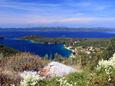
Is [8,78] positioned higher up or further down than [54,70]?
higher up

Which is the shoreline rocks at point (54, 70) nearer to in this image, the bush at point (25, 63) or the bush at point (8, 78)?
the bush at point (25, 63)

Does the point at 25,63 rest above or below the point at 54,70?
above

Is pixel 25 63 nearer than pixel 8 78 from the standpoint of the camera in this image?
No

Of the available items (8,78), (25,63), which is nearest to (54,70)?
(25,63)

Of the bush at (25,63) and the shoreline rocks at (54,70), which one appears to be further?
the bush at (25,63)

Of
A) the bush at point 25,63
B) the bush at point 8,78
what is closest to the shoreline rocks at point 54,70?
the bush at point 25,63

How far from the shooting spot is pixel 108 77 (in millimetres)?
7023

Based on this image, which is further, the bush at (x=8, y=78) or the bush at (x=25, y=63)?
the bush at (x=25, y=63)

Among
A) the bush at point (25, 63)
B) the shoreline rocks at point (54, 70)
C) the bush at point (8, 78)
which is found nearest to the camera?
the bush at point (8, 78)

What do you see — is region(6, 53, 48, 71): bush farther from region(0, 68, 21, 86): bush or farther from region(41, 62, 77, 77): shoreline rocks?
region(0, 68, 21, 86): bush

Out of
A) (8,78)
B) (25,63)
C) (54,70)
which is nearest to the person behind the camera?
(8,78)

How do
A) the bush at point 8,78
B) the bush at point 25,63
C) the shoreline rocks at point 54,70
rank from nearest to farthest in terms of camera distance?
1. the bush at point 8,78
2. the shoreline rocks at point 54,70
3. the bush at point 25,63

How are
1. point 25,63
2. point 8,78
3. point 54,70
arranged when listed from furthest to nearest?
point 25,63 < point 54,70 < point 8,78

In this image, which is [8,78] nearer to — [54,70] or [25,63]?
[54,70]
